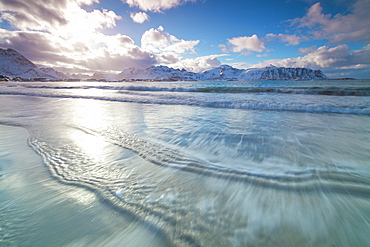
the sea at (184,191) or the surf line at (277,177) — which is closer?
the sea at (184,191)

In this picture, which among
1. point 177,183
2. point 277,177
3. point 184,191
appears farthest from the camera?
point 277,177

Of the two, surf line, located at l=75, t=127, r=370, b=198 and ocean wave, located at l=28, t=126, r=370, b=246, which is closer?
ocean wave, located at l=28, t=126, r=370, b=246

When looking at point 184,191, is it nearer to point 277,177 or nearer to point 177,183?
point 177,183

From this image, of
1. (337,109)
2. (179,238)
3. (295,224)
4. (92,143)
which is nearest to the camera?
(179,238)

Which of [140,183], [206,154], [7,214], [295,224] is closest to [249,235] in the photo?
[295,224]

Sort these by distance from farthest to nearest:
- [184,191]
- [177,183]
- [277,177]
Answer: [277,177], [177,183], [184,191]

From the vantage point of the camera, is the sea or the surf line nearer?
the sea

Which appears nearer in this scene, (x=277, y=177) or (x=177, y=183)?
(x=177, y=183)

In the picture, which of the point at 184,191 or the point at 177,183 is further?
the point at 177,183

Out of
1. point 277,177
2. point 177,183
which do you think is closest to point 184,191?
point 177,183

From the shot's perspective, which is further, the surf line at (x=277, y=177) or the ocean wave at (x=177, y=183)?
the surf line at (x=277, y=177)

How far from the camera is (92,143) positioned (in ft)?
10.6

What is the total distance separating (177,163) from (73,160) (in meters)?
1.68

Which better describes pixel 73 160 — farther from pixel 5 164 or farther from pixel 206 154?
pixel 206 154
